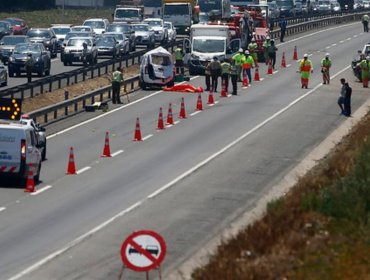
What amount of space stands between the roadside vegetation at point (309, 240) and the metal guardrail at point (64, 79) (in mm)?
22296

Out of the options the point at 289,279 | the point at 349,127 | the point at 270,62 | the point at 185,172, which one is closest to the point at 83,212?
the point at 185,172

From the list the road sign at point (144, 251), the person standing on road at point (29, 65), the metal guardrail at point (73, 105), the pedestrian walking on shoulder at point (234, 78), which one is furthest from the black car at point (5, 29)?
the road sign at point (144, 251)

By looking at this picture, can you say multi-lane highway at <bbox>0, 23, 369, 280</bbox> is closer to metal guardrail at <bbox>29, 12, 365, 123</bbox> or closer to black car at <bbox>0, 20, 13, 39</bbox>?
metal guardrail at <bbox>29, 12, 365, 123</bbox>

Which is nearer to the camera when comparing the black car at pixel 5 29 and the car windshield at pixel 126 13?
the black car at pixel 5 29

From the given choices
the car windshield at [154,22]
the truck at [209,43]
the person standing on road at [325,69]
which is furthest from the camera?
the car windshield at [154,22]

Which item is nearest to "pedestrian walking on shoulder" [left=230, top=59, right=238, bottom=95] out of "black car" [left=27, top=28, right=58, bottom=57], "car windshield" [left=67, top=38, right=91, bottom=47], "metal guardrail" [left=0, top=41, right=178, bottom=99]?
"metal guardrail" [left=0, top=41, right=178, bottom=99]

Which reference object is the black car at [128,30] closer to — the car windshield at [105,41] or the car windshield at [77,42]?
the car windshield at [105,41]

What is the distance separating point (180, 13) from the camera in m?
82.7

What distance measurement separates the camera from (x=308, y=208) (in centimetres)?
2075

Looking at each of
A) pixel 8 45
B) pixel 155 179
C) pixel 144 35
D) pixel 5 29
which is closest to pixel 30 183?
pixel 155 179

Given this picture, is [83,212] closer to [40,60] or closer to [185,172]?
[185,172]

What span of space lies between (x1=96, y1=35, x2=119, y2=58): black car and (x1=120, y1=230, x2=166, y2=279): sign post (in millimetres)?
51408

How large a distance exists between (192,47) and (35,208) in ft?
107

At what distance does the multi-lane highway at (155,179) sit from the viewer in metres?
22.2
